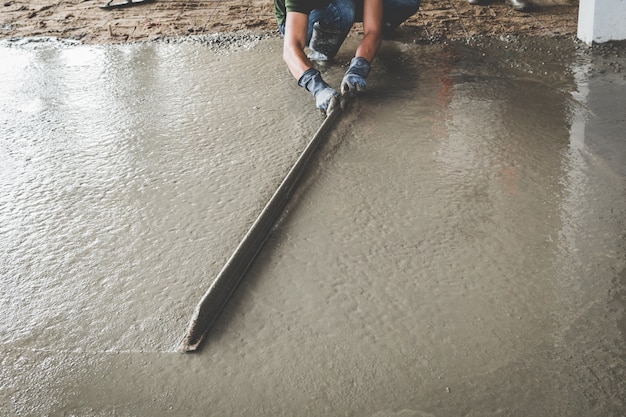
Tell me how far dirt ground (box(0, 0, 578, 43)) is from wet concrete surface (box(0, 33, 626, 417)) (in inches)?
23.9

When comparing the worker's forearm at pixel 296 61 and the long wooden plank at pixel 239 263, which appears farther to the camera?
the worker's forearm at pixel 296 61

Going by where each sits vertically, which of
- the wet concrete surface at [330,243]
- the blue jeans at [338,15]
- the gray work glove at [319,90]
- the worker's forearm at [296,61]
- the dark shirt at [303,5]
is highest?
the dark shirt at [303,5]

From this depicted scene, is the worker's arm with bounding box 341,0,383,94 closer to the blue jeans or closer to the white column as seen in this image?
the blue jeans

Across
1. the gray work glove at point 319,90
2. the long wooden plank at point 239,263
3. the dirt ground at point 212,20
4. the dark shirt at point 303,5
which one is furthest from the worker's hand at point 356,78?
the dirt ground at point 212,20

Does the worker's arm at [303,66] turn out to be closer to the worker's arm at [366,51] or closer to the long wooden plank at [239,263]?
the worker's arm at [366,51]

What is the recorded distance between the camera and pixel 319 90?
11.1 feet

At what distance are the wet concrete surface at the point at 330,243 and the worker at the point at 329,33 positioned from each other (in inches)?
5.0

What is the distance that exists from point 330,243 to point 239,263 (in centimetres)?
33

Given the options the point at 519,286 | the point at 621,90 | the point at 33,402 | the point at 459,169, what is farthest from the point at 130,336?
the point at 621,90

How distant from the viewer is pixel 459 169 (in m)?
2.74

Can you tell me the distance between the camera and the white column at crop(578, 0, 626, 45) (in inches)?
157

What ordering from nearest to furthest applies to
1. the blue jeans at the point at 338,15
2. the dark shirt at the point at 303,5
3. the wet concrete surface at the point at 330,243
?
the wet concrete surface at the point at 330,243 → the dark shirt at the point at 303,5 → the blue jeans at the point at 338,15

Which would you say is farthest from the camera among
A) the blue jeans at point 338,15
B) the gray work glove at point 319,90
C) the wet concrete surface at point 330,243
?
the blue jeans at point 338,15

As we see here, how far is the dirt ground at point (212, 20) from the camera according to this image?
4430 millimetres
